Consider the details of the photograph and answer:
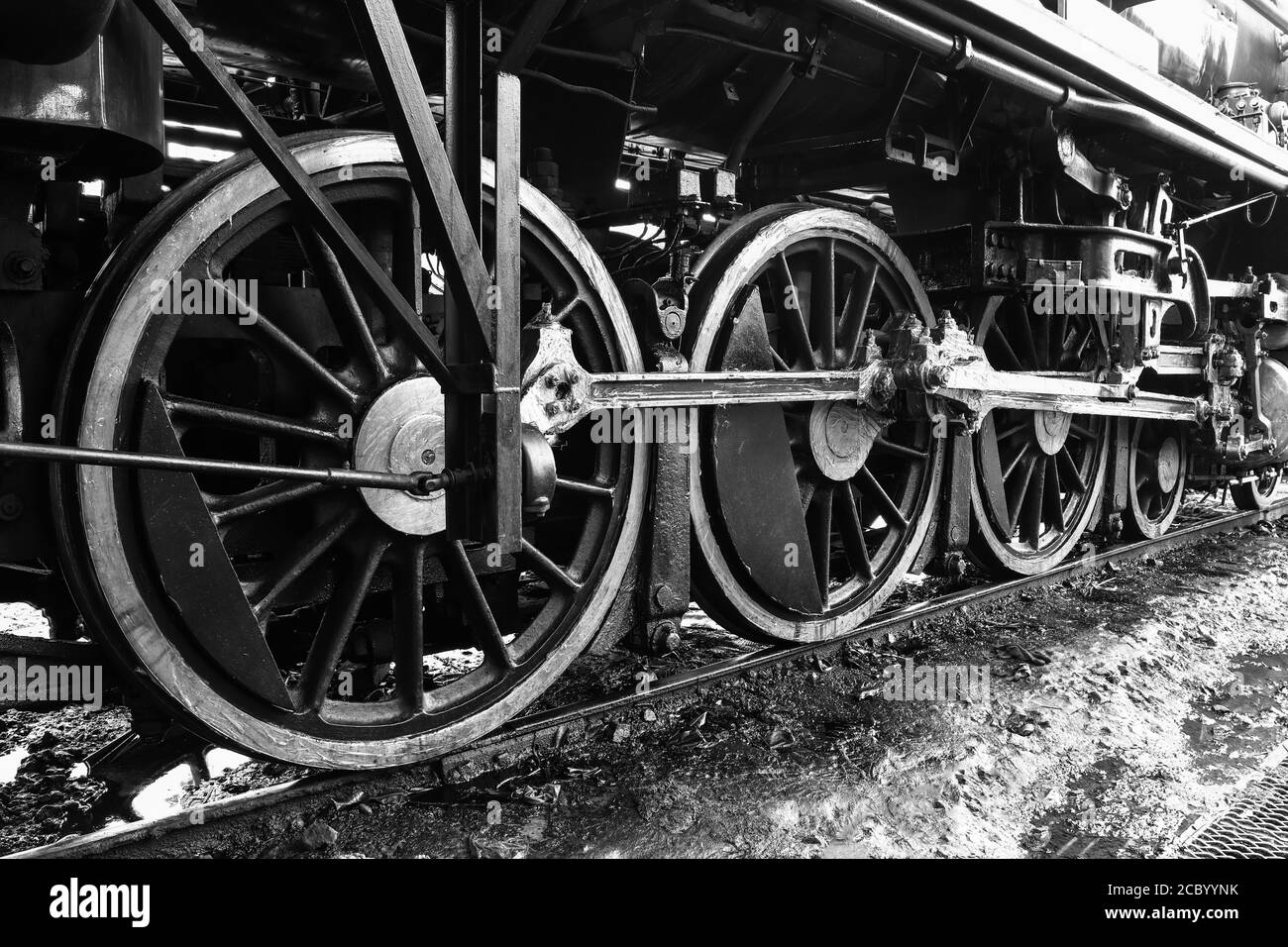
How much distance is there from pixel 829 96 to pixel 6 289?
9.80ft

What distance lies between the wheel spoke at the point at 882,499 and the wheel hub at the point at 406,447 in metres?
1.95

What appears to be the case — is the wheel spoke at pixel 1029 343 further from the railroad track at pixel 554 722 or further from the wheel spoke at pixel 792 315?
the wheel spoke at pixel 792 315

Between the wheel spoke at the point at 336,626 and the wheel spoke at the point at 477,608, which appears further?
the wheel spoke at the point at 477,608

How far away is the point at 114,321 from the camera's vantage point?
2008mm

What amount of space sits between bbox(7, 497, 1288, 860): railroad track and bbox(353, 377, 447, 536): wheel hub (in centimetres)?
61

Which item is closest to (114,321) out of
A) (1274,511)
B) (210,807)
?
(210,807)

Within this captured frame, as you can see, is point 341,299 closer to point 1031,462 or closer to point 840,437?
point 840,437

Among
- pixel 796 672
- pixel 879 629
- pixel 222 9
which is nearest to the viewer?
pixel 222 9

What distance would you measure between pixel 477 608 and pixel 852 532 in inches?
66.4

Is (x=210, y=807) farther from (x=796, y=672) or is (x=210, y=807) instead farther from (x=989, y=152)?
(x=989, y=152)

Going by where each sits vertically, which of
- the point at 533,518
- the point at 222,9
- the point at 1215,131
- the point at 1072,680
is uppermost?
the point at 1215,131

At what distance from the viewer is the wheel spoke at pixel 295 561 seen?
2332 millimetres

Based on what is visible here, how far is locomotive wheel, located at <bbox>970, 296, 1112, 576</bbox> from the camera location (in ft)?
15.0

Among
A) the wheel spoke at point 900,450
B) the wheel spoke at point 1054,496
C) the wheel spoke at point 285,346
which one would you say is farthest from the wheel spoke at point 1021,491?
the wheel spoke at point 285,346
